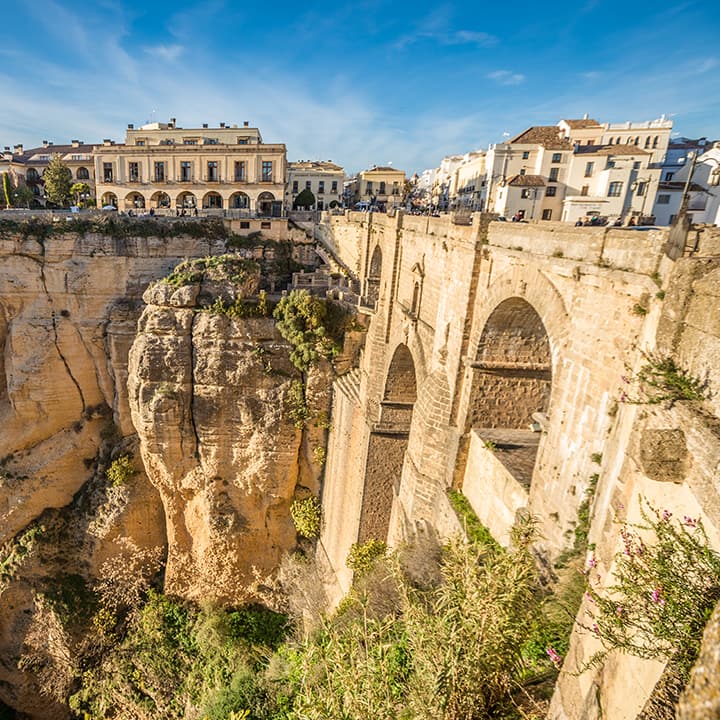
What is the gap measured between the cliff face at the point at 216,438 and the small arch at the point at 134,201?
735 inches

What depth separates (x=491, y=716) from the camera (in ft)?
15.7

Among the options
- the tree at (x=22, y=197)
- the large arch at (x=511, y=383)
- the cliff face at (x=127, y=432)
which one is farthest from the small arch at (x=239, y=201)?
the large arch at (x=511, y=383)

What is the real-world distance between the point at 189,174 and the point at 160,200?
318cm

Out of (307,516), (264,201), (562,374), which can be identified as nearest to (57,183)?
(264,201)

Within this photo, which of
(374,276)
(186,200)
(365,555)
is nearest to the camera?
(365,555)

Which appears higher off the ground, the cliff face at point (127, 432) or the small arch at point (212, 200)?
the small arch at point (212, 200)

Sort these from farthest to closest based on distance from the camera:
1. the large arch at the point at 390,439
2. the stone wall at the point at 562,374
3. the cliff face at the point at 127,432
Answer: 1. the cliff face at the point at 127,432
2. the large arch at the point at 390,439
3. the stone wall at the point at 562,374

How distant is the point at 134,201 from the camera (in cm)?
3428

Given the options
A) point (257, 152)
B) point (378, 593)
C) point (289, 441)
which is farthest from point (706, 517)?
point (257, 152)

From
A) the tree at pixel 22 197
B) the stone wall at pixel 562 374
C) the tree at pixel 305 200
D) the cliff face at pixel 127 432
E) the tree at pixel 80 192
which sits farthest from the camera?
the tree at pixel 305 200

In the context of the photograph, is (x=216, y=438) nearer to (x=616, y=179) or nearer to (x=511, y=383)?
(x=511, y=383)

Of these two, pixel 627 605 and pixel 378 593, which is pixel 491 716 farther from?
pixel 378 593

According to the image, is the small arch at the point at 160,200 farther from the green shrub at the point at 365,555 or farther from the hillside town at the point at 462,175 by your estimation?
the green shrub at the point at 365,555

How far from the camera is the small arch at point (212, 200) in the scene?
34406 mm
